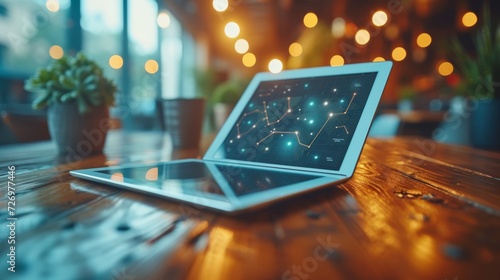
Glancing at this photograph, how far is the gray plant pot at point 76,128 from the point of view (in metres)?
0.68

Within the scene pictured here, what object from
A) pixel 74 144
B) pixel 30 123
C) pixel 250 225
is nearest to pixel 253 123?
pixel 250 225

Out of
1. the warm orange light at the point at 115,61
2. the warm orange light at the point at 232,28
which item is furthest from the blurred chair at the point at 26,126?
the warm orange light at the point at 115,61

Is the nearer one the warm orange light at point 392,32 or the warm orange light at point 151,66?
the warm orange light at point 151,66

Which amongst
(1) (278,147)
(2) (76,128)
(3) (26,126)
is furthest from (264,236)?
(3) (26,126)

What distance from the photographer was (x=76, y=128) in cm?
69

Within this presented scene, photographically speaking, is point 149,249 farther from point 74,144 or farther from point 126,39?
point 126,39

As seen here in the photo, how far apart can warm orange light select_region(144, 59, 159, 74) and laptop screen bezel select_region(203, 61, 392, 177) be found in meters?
3.70

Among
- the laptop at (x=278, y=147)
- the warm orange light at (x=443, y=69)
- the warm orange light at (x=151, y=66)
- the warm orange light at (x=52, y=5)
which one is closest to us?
the laptop at (x=278, y=147)

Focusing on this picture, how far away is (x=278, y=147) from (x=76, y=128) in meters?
0.48

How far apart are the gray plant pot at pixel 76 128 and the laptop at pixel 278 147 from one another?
0.30 metres

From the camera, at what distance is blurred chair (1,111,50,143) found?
1.06m

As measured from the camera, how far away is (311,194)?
1.07ft

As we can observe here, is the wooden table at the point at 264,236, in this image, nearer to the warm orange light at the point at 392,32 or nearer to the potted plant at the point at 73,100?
the potted plant at the point at 73,100

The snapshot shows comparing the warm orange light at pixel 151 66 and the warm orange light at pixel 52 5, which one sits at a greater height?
the warm orange light at pixel 52 5
